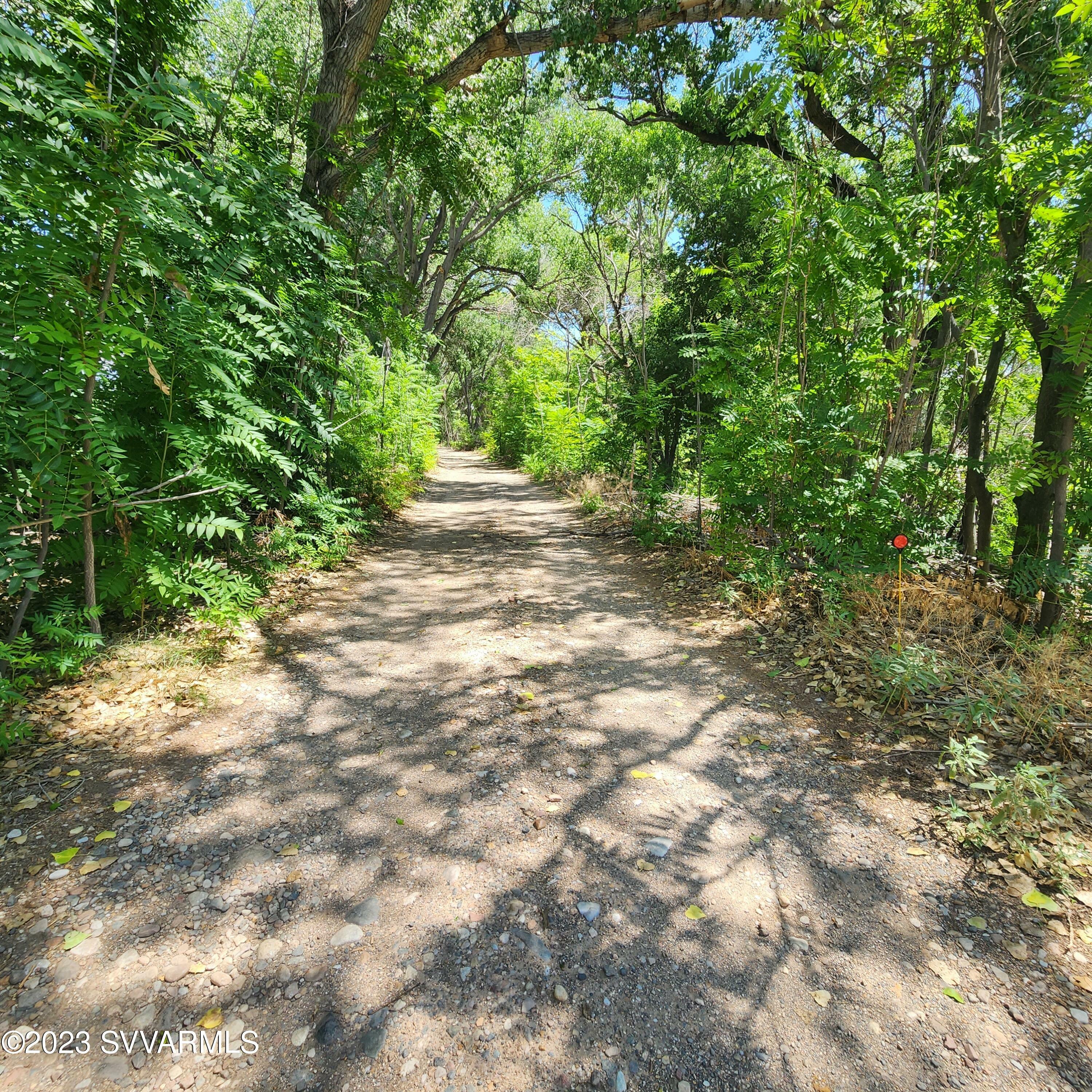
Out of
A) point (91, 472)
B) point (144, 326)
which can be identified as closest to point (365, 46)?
point (144, 326)

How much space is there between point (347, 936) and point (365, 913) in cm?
10

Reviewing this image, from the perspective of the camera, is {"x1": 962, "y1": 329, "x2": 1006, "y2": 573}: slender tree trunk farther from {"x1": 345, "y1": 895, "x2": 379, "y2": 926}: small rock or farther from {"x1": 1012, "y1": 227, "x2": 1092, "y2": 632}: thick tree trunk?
{"x1": 345, "y1": 895, "x2": 379, "y2": 926}: small rock

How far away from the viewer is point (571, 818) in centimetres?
245

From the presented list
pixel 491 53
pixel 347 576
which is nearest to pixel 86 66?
pixel 347 576

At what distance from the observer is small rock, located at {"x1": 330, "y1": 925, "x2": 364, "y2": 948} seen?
1.82 m

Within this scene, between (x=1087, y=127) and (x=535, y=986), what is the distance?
17.5ft

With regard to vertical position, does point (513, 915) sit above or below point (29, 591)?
below

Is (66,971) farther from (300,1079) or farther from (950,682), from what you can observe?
(950,682)

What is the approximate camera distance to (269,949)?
1.78 meters

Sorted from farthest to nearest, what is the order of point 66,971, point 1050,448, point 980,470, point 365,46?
point 365,46
point 980,470
point 1050,448
point 66,971

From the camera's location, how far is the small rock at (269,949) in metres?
1.75

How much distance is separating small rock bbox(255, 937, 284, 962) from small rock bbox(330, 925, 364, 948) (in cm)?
16

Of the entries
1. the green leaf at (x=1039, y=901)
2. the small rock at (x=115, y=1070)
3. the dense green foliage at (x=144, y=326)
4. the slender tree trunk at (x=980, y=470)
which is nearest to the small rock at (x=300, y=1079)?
the small rock at (x=115, y=1070)

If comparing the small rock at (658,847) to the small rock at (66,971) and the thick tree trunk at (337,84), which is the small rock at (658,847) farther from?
the thick tree trunk at (337,84)
